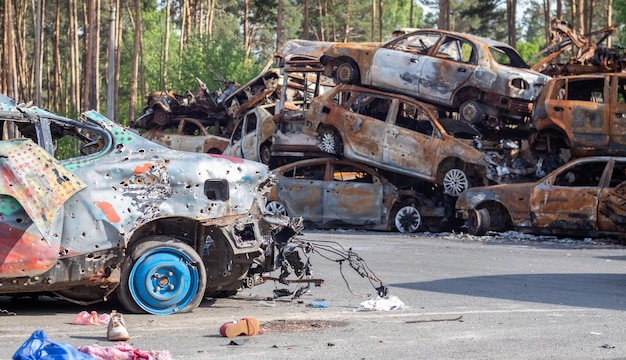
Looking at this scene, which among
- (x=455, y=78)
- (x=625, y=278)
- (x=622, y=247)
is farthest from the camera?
(x=455, y=78)

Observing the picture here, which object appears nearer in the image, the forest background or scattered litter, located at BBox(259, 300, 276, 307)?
scattered litter, located at BBox(259, 300, 276, 307)

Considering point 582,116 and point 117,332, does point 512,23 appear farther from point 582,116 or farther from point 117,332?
point 117,332

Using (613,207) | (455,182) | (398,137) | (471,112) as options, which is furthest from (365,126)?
(613,207)

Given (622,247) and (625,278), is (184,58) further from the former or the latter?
(625,278)

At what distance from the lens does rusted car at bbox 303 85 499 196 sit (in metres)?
18.7

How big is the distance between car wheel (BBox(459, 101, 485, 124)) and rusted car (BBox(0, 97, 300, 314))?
10.8 metres

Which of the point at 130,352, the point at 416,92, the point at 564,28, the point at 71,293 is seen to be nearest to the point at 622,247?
the point at 416,92

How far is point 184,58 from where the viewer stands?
158 feet

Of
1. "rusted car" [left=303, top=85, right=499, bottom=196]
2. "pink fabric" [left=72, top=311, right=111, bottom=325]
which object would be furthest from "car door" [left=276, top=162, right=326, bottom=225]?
"pink fabric" [left=72, top=311, right=111, bottom=325]

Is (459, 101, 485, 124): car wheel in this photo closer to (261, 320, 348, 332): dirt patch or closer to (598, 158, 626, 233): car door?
(598, 158, 626, 233): car door

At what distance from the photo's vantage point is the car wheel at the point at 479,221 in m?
17.8

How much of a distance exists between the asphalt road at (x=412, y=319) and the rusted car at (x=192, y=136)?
14.1 meters

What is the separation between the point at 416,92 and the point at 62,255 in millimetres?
13043

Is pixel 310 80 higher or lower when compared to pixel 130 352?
higher
